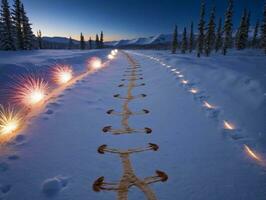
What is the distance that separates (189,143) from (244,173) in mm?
1126

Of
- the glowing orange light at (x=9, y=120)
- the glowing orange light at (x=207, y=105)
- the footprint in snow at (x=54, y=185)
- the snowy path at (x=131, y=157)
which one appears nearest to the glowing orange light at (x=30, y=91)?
the glowing orange light at (x=9, y=120)

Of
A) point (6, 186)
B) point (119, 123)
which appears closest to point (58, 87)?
point (119, 123)

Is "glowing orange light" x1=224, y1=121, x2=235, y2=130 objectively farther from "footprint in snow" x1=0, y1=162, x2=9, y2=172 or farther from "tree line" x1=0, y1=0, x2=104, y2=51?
"tree line" x1=0, y1=0, x2=104, y2=51

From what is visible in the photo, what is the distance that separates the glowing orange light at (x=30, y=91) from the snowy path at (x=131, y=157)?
1.22 metres

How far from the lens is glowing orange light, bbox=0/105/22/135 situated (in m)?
4.37

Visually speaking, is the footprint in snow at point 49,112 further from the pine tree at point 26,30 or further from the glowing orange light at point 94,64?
the pine tree at point 26,30

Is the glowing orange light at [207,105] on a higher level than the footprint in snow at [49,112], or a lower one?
higher

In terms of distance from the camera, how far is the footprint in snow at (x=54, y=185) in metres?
2.65

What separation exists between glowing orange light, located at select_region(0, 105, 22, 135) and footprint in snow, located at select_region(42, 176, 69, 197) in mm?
2125

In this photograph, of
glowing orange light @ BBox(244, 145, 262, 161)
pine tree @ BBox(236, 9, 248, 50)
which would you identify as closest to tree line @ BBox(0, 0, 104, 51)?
glowing orange light @ BBox(244, 145, 262, 161)

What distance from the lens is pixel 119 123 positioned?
4918 mm

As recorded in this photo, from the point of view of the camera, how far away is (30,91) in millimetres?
7262

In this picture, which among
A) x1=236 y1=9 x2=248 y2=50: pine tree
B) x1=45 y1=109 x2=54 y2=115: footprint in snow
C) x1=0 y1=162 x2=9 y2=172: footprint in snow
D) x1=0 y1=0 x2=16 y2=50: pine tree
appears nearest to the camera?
x1=0 y1=162 x2=9 y2=172: footprint in snow

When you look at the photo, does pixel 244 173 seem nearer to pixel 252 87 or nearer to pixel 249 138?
pixel 249 138
